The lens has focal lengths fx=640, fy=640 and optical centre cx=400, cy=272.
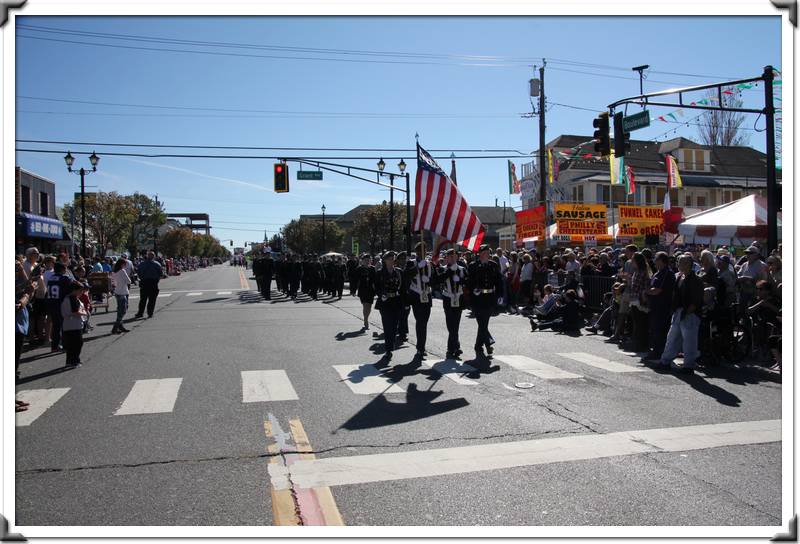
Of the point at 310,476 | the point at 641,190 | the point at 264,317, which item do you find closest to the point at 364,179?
the point at 264,317

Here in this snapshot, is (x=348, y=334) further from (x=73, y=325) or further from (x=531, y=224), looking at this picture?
(x=531, y=224)

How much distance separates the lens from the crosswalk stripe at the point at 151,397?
7.22m

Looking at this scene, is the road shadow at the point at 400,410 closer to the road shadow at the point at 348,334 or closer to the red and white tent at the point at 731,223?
the road shadow at the point at 348,334

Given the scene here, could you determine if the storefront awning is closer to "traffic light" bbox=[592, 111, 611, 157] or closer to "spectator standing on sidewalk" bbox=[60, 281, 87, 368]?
"spectator standing on sidewalk" bbox=[60, 281, 87, 368]

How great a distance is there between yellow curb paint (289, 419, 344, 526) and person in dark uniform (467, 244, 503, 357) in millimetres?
5484

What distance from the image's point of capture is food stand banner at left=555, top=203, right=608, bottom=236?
1231 inches

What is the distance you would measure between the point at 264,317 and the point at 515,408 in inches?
479

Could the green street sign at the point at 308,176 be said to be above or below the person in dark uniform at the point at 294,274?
above

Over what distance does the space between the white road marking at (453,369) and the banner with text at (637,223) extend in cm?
2171

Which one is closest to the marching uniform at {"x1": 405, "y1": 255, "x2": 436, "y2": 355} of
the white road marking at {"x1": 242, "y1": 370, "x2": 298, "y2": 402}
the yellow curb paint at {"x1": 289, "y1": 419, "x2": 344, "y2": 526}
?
the white road marking at {"x1": 242, "y1": 370, "x2": 298, "y2": 402}

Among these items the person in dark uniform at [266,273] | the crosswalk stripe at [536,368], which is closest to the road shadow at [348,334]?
the crosswalk stripe at [536,368]
